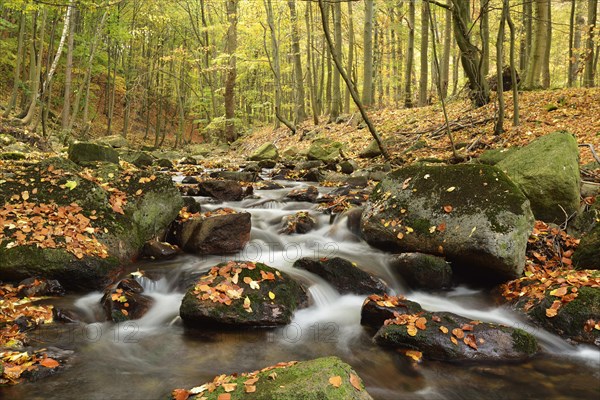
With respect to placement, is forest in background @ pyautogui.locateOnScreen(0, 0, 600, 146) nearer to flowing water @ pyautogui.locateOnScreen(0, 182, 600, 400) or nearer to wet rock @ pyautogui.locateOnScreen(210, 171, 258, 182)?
wet rock @ pyautogui.locateOnScreen(210, 171, 258, 182)

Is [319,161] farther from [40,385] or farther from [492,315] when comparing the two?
[40,385]

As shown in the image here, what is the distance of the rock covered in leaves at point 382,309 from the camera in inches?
184

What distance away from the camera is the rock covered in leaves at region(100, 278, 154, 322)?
4.77 metres

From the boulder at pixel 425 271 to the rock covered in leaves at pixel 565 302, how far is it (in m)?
0.82

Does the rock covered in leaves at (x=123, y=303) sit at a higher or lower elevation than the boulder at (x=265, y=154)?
lower

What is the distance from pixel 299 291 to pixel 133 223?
293 cm

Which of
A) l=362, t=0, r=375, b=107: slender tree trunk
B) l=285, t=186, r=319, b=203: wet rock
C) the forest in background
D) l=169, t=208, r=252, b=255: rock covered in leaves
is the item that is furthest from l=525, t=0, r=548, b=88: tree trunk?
l=169, t=208, r=252, b=255: rock covered in leaves

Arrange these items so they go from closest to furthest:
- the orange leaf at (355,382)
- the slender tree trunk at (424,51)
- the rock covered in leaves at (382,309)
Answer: the orange leaf at (355,382)
the rock covered in leaves at (382,309)
the slender tree trunk at (424,51)

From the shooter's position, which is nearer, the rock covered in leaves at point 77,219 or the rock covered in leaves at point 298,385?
the rock covered in leaves at point 298,385

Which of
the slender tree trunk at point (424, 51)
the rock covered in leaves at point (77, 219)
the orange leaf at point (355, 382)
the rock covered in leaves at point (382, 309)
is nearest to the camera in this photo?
the orange leaf at point (355, 382)

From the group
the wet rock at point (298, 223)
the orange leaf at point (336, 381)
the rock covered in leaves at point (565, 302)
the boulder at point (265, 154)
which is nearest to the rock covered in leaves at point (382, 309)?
the rock covered in leaves at point (565, 302)

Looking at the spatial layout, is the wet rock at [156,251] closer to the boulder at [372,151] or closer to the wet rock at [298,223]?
the wet rock at [298,223]

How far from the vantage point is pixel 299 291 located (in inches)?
210

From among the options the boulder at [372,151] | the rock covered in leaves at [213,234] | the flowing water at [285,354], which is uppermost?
the boulder at [372,151]
